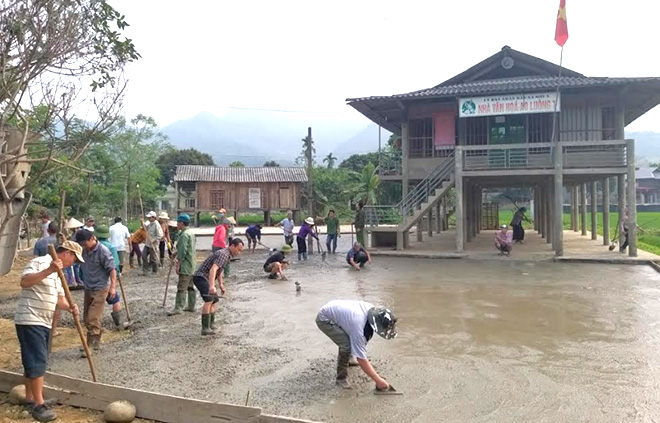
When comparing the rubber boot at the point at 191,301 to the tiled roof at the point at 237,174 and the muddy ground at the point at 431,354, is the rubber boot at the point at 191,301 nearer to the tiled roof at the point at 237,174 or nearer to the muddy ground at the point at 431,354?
the muddy ground at the point at 431,354

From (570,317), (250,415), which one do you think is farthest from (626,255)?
(250,415)

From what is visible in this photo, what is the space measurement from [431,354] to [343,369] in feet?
5.15

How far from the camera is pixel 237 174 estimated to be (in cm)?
4066

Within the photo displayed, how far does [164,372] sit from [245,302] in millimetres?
4074

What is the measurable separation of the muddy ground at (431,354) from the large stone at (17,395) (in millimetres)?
790

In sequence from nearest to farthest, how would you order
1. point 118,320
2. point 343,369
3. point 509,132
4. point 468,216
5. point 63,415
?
point 63,415 → point 343,369 → point 118,320 → point 509,132 → point 468,216

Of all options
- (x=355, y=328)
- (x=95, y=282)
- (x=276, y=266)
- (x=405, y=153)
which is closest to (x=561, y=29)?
(x=405, y=153)

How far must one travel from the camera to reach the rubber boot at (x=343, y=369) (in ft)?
17.5

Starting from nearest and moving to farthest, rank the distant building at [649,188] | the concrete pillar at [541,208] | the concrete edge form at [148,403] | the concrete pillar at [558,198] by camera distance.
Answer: the concrete edge form at [148,403] < the concrete pillar at [558,198] < the concrete pillar at [541,208] < the distant building at [649,188]

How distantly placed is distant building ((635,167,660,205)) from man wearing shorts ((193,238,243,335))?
66.3 meters

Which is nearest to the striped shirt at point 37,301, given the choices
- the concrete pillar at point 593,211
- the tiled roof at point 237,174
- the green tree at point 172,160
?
the concrete pillar at point 593,211

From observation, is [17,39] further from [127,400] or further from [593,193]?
[593,193]

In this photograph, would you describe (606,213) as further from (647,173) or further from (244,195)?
(647,173)

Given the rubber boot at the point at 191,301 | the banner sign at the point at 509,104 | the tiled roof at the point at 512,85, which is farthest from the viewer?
the banner sign at the point at 509,104
